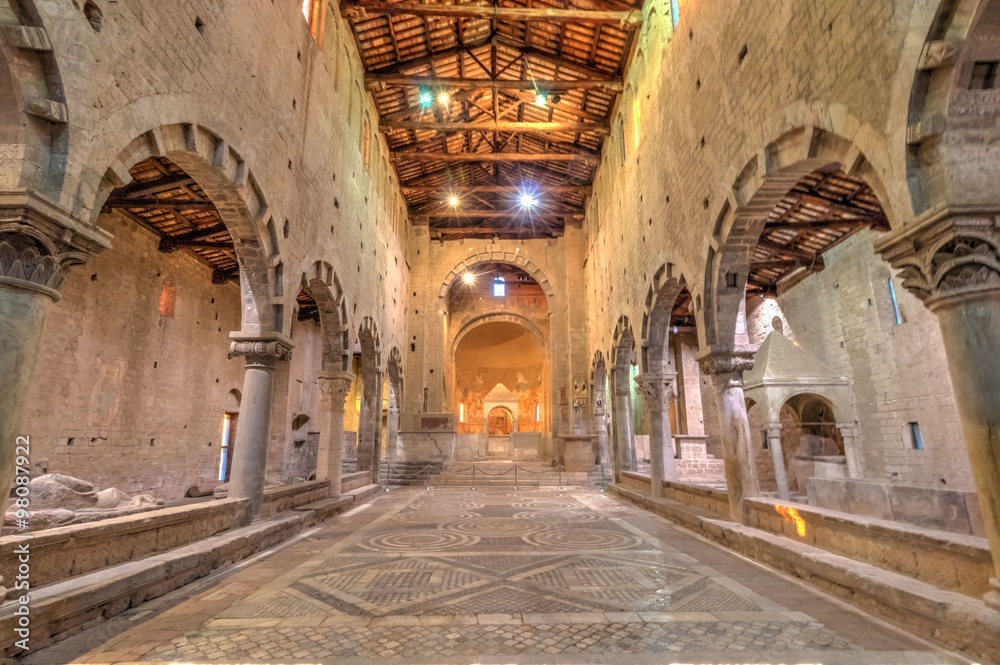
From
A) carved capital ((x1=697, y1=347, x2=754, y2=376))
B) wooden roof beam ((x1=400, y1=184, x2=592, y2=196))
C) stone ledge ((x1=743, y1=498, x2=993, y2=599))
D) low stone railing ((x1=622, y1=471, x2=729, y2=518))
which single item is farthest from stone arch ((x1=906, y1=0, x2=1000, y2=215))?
wooden roof beam ((x1=400, y1=184, x2=592, y2=196))

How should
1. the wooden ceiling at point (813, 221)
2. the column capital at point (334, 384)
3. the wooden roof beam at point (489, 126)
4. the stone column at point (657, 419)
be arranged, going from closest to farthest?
the wooden ceiling at point (813, 221)
the stone column at point (657, 419)
the column capital at point (334, 384)
the wooden roof beam at point (489, 126)

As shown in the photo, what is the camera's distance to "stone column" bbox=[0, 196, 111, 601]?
361cm

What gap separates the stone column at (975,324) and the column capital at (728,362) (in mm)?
4396

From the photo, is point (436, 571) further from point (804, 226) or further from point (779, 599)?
point (804, 226)

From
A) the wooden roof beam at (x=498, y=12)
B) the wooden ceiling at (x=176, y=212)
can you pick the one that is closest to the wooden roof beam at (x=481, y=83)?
the wooden roof beam at (x=498, y=12)

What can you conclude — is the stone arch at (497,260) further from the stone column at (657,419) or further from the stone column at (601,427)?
the stone column at (657,419)

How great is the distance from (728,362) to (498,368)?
27.2m

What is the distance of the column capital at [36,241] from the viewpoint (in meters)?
3.61

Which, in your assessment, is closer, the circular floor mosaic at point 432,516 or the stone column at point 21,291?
the stone column at point 21,291

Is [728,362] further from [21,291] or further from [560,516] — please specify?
[21,291]

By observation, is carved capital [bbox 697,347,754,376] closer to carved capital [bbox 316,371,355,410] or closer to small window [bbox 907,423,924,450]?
small window [bbox 907,423,924,450]


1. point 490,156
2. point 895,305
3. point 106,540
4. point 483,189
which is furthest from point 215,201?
point 895,305

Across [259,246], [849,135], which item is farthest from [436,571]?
[849,135]

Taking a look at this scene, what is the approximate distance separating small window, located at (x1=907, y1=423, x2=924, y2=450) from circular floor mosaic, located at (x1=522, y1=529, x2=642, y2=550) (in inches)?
385
